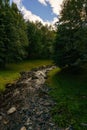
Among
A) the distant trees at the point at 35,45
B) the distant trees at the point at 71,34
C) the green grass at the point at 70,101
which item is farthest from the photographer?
the distant trees at the point at 35,45

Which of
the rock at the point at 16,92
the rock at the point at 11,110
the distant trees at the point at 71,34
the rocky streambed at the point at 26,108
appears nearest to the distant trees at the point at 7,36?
the distant trees at the point at 71,34

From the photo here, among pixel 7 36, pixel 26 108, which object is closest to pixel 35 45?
pixel 7 36

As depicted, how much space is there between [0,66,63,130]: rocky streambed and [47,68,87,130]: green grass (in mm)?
Result: 810

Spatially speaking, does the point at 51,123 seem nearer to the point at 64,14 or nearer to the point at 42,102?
the point at 42,102

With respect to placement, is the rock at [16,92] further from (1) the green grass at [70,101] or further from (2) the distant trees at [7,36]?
(2) the distant trees at [7,36]

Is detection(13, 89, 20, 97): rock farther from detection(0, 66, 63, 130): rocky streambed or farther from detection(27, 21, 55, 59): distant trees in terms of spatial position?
detection(27, 21, 55, 59): distant trees

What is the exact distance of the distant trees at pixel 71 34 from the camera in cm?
3862

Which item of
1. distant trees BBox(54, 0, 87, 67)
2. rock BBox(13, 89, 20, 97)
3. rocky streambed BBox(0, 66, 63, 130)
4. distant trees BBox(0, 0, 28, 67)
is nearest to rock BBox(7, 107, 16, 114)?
rocky streambed BBox(0, 66, 63, 130)

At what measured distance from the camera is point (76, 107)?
82.0 feet

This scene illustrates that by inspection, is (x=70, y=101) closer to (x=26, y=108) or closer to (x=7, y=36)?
(x=26, y=108)

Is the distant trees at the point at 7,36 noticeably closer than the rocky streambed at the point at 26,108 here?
No

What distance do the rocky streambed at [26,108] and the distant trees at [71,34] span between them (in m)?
9.14

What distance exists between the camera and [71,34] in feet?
145

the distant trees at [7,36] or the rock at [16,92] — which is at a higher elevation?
the distant trees at [7,36]
